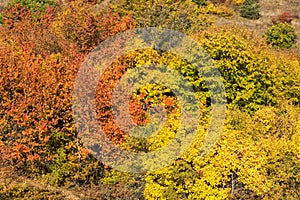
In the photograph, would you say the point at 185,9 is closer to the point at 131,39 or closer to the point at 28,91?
the point at 131,39

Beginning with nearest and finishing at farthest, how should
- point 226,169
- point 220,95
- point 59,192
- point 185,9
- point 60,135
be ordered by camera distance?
point 226,169 → point 59,192 → point 60,135 → point 220,95 → point 185,9

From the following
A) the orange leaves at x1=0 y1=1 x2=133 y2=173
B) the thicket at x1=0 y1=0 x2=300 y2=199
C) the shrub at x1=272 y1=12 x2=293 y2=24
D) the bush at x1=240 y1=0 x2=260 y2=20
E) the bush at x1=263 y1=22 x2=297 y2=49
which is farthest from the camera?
the bush at x1=240 y1=0 x2=260 y2=20

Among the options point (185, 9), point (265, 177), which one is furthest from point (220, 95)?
point (185, 9)

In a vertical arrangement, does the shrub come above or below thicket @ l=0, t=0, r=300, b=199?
below

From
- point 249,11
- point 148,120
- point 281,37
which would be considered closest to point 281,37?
point 281,37

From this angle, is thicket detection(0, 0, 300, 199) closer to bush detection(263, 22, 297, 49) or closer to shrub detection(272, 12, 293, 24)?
bush detection(263, 22, 297, 49)

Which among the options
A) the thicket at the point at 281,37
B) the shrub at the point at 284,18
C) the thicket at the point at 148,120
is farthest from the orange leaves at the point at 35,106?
the shrub at the point at 284,18

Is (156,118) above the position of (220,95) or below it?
above

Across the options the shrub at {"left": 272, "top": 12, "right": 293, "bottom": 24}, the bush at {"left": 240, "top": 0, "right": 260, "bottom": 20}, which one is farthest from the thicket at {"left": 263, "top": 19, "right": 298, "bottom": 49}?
the bush at {"left": 240, "top": 0, "right": 260, "bottom": 20}

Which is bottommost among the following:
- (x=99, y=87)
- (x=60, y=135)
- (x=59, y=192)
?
(x=59, y=192)
